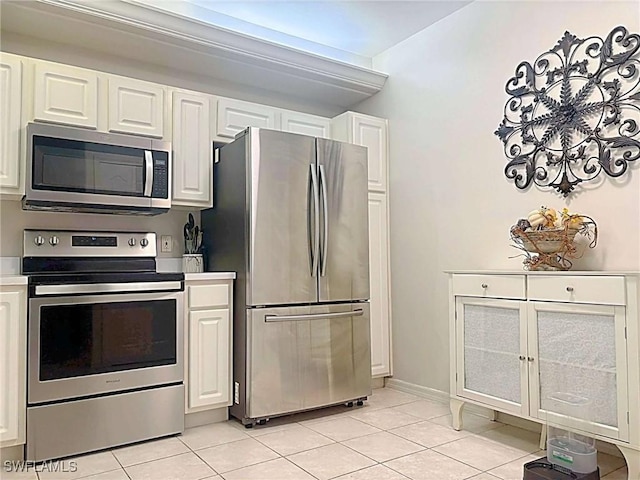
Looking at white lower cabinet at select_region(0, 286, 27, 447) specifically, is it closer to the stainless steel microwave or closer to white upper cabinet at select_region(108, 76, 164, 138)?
the stainless steel microwave

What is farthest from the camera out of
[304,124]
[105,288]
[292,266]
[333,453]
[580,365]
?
[304,124]

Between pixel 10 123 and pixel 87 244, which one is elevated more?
pixel 10 123

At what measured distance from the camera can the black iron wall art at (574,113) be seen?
246cm

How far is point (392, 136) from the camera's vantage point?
390 cm

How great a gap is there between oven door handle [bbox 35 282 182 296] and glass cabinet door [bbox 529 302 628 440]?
6.41 feet

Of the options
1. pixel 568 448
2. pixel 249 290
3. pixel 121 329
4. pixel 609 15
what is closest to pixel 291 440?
pixel 249 290

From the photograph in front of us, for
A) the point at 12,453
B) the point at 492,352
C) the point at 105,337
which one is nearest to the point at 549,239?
the point at 492,352

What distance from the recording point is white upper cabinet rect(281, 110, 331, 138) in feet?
11.9

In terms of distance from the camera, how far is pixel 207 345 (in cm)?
291

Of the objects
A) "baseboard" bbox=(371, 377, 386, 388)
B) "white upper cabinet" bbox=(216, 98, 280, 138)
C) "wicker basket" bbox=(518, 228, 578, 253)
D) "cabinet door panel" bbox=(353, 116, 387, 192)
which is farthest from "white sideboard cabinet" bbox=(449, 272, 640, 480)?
"white upper cabinet" bbox=(216, 98, 280, 138)

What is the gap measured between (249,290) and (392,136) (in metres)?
1.81

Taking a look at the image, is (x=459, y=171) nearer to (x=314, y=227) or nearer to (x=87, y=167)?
(x=314, y=227)

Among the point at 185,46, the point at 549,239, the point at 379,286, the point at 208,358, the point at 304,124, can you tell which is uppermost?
the point at 185,46

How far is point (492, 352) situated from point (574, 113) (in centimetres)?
138
